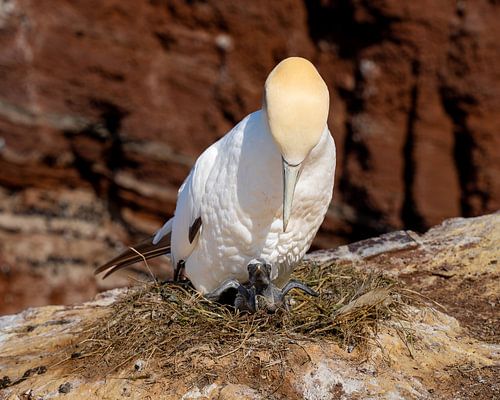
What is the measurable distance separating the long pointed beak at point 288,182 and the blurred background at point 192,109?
7.62 m

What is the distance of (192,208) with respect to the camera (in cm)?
528

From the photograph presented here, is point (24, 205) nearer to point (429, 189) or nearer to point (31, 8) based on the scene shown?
point (31, 8)

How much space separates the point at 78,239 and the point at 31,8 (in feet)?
10.4

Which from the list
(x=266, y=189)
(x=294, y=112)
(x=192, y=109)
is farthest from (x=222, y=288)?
(x=192, y=109)

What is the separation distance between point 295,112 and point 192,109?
8.37m

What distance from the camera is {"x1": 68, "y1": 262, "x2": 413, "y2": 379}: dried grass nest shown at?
15.5ft

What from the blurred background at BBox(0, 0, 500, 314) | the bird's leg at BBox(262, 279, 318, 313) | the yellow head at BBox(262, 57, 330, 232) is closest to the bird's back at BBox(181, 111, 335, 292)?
the bird's leg at BBox(262, 279, 318, 313)

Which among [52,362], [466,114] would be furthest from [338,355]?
[466,114]

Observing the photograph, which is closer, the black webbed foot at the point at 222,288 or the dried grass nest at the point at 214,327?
Result: the dried grass nest at the point at 214,327

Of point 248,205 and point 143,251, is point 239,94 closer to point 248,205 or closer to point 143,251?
point 143,251

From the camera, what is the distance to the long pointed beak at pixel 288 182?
4.43m

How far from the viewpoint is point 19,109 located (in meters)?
12.3

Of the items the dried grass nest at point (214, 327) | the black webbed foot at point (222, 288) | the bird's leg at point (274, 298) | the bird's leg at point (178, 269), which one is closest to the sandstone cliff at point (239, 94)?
the bird's leg at point (178, 269)

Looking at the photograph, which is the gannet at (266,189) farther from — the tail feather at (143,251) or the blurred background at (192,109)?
the blurred background at (192,109)
